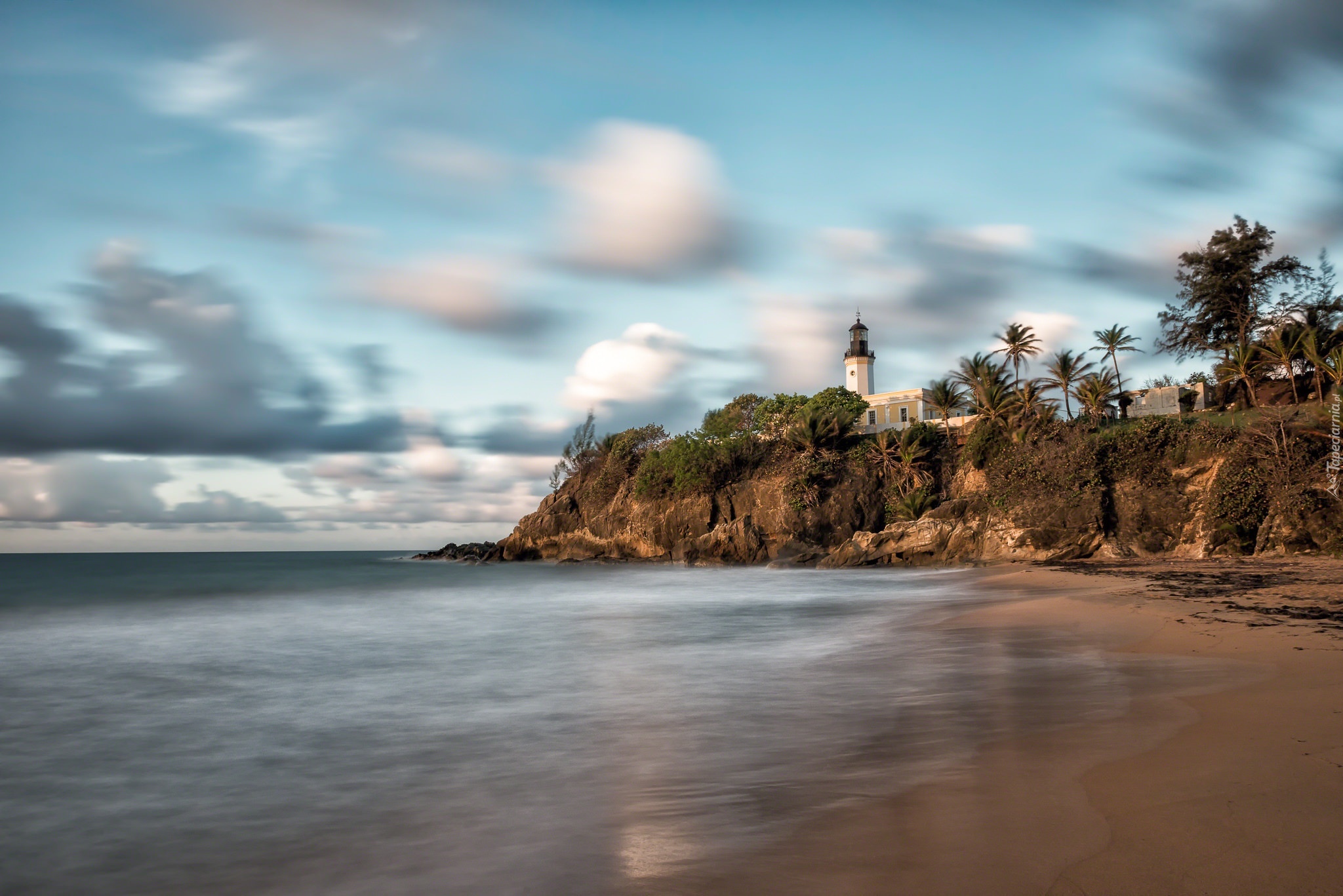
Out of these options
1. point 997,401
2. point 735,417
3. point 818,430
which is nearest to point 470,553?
point 735,417

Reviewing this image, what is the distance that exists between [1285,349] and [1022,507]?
36.4ft

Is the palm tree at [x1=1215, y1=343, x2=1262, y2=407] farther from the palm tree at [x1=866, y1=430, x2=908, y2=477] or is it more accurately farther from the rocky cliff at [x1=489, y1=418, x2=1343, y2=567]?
the palm tree at [x1=866, y1=430, x2=908, y2=477]

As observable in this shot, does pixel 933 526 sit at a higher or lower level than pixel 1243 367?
lower

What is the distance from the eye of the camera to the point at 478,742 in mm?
5465

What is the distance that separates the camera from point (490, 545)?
180 feet

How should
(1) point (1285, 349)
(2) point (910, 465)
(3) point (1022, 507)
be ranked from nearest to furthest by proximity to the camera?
(3) point (1022, 507)
(1) point (1285, 349)
(2) point (910, 465)

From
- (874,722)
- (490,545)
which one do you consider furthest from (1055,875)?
(490,545)

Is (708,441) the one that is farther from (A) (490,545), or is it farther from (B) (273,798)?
(B) (273,798)

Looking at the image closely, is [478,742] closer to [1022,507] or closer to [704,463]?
[1022,507]

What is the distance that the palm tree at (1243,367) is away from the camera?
90.4 ft

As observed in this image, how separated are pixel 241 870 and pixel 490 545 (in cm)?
5311

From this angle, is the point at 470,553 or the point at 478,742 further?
the point at 470,553

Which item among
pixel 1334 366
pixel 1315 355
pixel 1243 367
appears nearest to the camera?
pixel 1334 366

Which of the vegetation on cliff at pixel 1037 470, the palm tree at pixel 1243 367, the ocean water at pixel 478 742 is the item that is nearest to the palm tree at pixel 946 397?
the vegetation on cliff at pixel 1037 470
